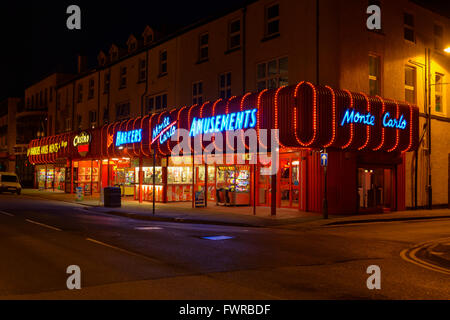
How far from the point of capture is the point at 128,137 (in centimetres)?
2983

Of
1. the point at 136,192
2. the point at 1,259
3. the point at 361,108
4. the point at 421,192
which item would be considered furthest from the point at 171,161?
the point at 1,259

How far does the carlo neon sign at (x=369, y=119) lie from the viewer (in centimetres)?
1993

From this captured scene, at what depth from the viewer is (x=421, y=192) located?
2480 cm

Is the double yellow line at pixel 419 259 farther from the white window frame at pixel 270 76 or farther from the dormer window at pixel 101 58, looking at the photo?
the dormer window at pixel 101 58

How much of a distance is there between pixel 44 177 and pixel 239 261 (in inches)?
1649

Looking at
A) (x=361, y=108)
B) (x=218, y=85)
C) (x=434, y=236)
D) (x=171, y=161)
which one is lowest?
(x=434, y=236)

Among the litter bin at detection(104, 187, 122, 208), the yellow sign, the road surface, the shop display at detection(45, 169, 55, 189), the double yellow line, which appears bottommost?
the double yellow line

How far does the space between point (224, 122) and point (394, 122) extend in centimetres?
820

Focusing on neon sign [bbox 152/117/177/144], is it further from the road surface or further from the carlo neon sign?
the road surface

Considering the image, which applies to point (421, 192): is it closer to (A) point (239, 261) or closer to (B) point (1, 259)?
(A) point (239, 261)

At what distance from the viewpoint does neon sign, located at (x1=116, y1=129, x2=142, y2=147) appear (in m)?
28.7

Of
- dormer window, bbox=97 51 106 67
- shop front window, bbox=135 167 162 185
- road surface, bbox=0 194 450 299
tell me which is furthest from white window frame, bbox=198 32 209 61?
road surface, bbox=0 194 450 299

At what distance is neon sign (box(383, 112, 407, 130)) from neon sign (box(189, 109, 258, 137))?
249 inches

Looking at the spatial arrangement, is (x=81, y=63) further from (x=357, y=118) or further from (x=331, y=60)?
(x=357, y=118)
